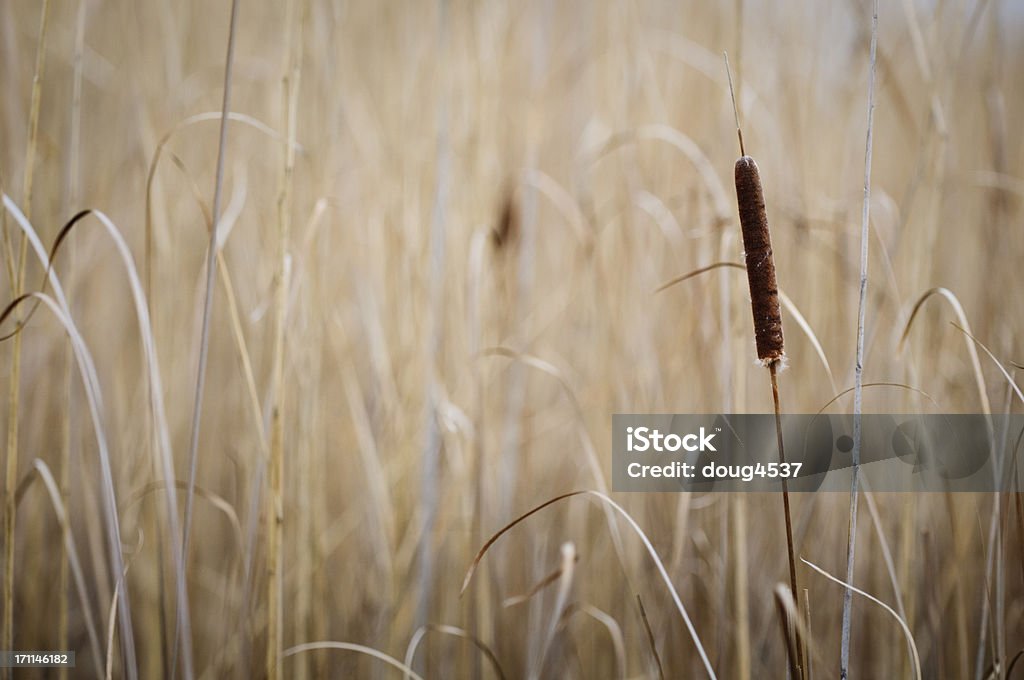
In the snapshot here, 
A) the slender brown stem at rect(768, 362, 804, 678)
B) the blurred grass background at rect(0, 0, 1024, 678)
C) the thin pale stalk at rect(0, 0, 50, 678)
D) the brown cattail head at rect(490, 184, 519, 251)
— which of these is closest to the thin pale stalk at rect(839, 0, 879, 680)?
the slender brown stem at rect(768, 362, 804, 678)

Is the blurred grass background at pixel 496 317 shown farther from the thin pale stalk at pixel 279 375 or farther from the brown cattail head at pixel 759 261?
the brown cattail head at pixel 759 261

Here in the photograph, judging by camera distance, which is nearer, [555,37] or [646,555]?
[646,555]

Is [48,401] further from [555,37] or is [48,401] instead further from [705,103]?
[705,103]

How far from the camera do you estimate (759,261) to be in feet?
1.17

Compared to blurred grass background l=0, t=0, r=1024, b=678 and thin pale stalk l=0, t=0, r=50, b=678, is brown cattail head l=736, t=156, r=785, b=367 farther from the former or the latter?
thin pale stalk l=0, t=0, r=50, b=678

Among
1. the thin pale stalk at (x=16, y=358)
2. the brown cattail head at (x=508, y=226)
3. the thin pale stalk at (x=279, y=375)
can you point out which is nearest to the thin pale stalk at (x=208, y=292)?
the thin pale stalk at (x=279, y=375)

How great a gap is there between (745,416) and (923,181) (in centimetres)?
34

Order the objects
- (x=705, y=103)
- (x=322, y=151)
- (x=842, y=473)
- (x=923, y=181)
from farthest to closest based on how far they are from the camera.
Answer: (x=705, y=103)
(x=322, y=151)
(x=923, y=181)
(x=842, y=473)

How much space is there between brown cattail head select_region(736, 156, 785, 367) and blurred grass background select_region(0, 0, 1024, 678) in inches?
8.6

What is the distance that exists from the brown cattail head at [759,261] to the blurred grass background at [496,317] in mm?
219

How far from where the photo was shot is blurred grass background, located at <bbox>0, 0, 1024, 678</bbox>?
0.62 m

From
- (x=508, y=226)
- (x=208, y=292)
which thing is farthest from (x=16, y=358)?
(x=508, y=226)

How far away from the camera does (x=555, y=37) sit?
3.11ft

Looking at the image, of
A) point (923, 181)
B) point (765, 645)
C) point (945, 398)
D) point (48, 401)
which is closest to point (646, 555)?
point (765, 645)
